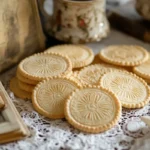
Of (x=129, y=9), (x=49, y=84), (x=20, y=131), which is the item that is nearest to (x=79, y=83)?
(x=49, y=84)

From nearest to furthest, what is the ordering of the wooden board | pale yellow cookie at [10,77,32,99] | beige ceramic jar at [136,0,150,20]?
the wooden board
pale yellow cookie at [10,77,32,99]
beige ceramic jar at [136,0,150,20]

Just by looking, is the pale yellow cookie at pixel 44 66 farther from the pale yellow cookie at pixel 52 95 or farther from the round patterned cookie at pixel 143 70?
the round patterned cookie at pixel 143 70

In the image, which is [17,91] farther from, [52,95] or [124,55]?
[124,55]

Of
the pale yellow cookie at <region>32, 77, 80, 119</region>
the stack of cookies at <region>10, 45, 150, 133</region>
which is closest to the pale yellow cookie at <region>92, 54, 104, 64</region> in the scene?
the stack of cookies at <region>10, 45, 150, 133</region>

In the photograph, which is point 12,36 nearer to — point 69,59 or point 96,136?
point 69,59

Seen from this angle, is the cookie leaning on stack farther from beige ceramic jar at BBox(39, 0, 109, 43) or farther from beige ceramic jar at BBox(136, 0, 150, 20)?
beige ceramic jar at BBox(136, 0, 150, 20)

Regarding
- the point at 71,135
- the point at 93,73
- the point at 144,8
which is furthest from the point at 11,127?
the point at 144,8
